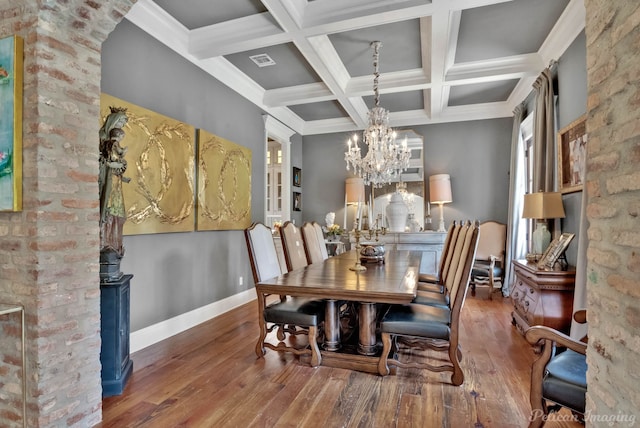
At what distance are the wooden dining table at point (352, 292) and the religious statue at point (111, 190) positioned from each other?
39.5 inches

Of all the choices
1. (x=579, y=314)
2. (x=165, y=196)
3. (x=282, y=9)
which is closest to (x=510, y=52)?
(x=282, y=9)

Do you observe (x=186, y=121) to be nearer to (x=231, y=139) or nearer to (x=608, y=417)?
(x=231, y=139)

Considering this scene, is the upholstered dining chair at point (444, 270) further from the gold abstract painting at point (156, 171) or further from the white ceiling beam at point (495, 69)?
the gold abstract painting at point (156, 171)

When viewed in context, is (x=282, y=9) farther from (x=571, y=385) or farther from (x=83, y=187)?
(x=571, y=385)

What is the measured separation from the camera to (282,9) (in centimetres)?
279

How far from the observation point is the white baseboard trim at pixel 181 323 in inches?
115

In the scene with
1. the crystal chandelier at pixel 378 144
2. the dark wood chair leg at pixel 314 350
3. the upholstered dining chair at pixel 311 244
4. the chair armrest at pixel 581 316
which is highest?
the crystal chandelier at pixel 378 144

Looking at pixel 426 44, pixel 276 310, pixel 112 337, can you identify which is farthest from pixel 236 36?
pixel 112 337

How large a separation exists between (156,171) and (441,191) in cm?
432

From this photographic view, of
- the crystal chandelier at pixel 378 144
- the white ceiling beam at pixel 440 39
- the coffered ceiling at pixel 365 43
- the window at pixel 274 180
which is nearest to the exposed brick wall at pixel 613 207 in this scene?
the white ceiling beam at pixel 440 39

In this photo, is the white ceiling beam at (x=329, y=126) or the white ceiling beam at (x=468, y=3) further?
the white ceiling beam at (x=329, y=126)

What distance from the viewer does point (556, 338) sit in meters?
1.43

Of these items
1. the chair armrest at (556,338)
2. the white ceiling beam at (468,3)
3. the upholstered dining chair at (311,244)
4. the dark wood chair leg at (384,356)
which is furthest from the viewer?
the upholstered dining chair at (311,244)

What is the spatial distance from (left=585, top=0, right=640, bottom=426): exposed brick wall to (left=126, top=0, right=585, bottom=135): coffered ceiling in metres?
1.94
